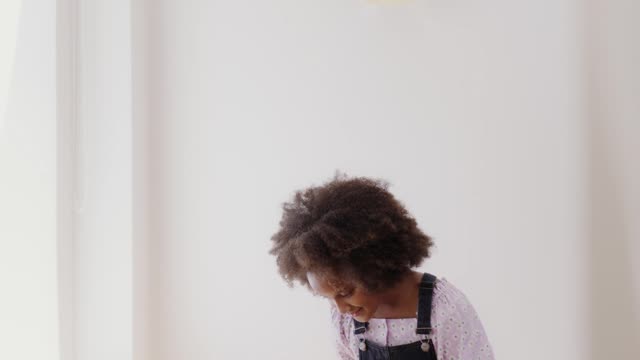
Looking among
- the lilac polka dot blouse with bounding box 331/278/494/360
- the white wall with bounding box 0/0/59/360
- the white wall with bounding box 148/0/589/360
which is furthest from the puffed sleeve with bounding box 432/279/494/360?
the white wall with bounding box 0/0/59/360

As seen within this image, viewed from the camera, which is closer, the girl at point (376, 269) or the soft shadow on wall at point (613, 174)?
the girl at point (376, 269)

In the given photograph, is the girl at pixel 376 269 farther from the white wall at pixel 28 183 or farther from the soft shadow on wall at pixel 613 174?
the white wall at pixel 28 183

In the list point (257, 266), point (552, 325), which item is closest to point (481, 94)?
point (552, 325)

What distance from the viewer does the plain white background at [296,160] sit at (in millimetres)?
1383

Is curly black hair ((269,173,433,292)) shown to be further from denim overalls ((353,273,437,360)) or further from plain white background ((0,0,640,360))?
plain white background ((0,0,640,360))

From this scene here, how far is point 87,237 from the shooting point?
1461 mm

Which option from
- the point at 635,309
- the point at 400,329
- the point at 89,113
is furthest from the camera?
the point at 89,113

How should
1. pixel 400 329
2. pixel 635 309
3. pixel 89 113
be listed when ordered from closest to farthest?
pixel 400 329 → pixel 635 309 → pixel 89 113

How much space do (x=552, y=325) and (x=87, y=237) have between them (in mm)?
998

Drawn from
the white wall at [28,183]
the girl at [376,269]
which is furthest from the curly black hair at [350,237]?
the white wall at [28,183]

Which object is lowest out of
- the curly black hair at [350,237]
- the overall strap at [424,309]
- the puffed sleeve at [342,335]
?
the puffed sleeve at [342,335]

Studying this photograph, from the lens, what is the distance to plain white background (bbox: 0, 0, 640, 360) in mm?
1383

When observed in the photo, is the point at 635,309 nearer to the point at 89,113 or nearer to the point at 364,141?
the point at 364,141

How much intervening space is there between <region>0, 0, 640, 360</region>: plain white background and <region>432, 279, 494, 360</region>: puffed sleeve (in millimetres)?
350
